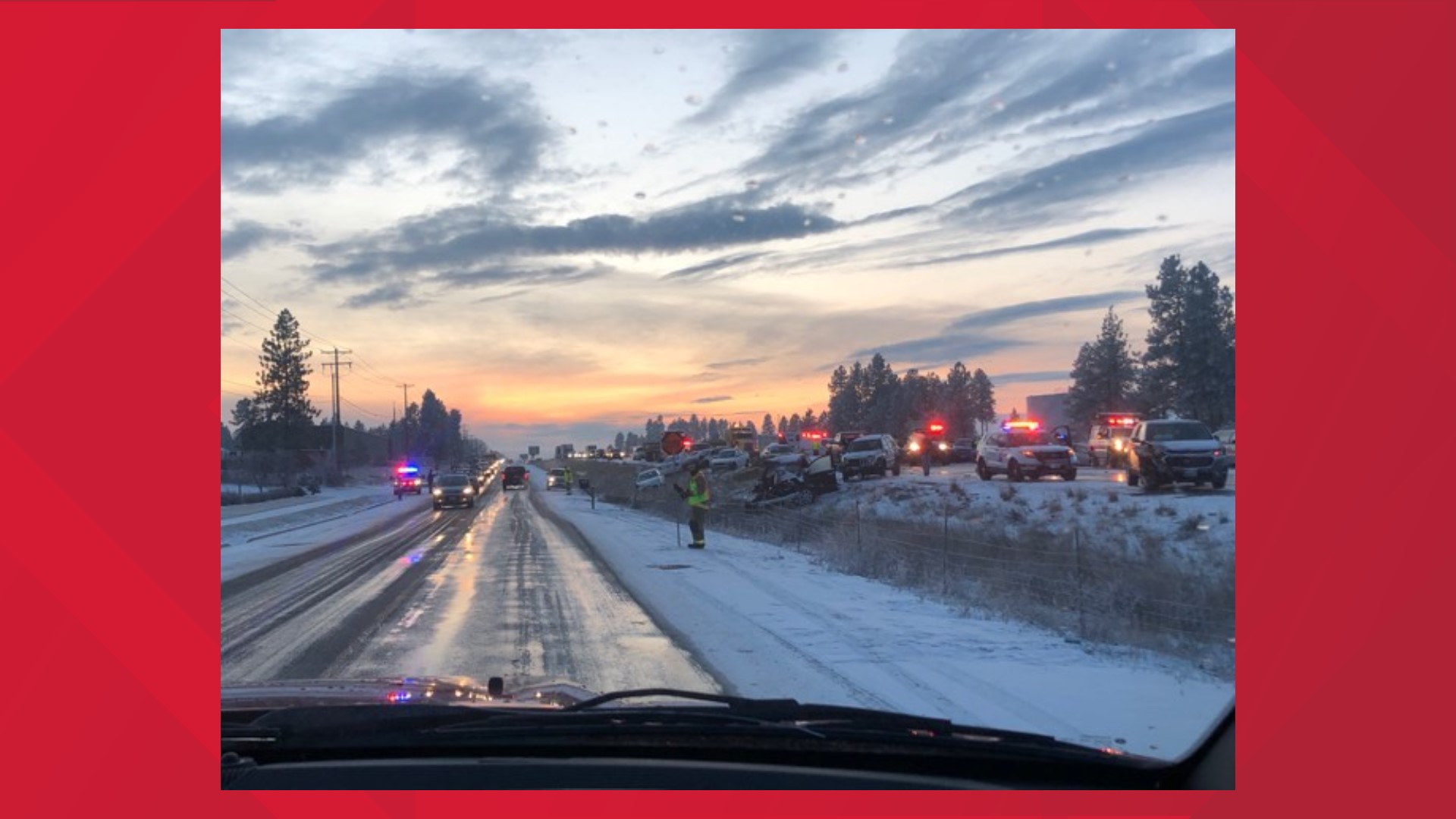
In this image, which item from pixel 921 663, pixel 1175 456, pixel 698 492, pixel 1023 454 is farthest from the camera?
pixel 1023 454

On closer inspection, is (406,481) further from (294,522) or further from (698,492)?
(698,492)

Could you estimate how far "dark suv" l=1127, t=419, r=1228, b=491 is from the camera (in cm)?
1502

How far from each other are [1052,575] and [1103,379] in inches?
432

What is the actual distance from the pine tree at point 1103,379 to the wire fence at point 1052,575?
2.70 meters

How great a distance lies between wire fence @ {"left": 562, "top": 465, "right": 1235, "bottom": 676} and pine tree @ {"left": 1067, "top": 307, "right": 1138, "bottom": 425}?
270 cm

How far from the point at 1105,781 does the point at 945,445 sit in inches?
1908

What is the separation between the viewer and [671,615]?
11.5 m

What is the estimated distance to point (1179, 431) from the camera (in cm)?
1672

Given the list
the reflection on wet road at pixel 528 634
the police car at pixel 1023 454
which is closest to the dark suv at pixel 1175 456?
the reflection on wet road at pixel 528 634

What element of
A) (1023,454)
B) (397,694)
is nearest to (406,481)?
(1023,454)

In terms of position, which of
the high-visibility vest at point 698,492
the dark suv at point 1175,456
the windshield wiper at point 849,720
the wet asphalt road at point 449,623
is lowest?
the wet asphalt road at point 449,623

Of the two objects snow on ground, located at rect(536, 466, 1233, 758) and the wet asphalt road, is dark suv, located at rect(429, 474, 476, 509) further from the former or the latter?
snow on ground, located at rect(536, 466, 1233, 758)

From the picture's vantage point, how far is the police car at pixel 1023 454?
31453 mm

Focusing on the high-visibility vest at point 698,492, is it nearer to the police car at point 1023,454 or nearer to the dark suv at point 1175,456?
the dark suv at point 1175,456
